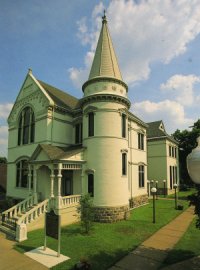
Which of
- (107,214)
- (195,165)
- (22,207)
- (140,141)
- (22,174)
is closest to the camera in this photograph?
(195,165)

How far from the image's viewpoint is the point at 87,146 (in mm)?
18672

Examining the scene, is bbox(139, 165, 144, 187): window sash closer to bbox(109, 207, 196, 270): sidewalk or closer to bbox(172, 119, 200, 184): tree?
bbox(109, 207, 196, 270): sidewalk

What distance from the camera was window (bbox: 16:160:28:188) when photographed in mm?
22694

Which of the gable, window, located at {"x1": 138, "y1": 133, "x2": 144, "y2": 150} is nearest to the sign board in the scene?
the gable

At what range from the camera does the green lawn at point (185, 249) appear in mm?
9895

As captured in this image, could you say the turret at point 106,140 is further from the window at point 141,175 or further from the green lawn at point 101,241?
the window at point 141,175

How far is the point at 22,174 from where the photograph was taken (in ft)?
75.6

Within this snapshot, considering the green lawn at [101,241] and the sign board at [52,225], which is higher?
the sign board at [52,225]

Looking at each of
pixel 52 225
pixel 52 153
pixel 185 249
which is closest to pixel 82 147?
pixel 52 153

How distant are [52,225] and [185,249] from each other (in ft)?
22.9

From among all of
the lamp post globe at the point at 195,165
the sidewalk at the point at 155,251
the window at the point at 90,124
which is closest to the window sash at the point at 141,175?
the sidewalk at the point at 155,251

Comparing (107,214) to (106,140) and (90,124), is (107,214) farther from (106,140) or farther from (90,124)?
(90,124)

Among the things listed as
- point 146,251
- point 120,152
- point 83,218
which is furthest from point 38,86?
point 146,251

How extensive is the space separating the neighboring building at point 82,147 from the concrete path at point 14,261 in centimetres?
279
